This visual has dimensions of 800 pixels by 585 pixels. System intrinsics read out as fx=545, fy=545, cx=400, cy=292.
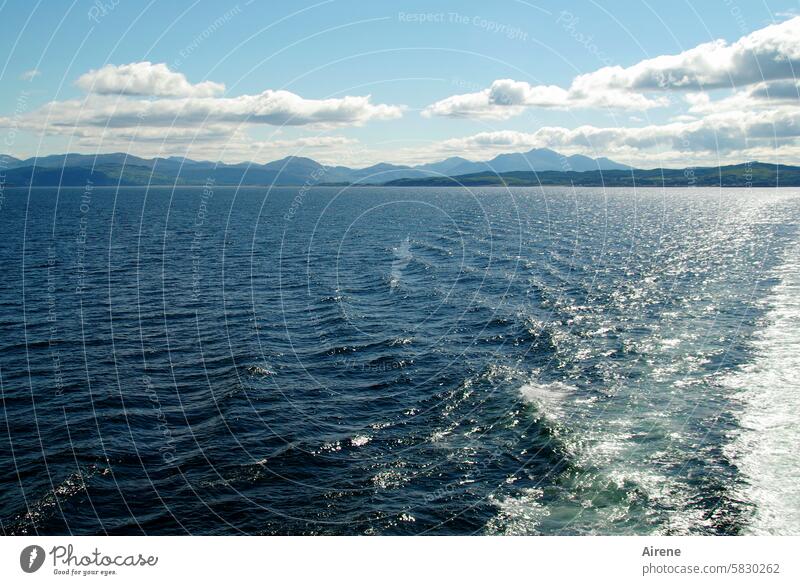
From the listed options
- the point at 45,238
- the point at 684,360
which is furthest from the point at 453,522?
the point at 45,238

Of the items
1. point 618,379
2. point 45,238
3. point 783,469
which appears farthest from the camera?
point 45,238

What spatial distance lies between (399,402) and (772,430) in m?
25.9

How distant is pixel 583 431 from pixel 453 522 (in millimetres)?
12961

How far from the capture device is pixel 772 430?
35.9m

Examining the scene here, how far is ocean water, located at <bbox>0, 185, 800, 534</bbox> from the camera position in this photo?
30.4 meters

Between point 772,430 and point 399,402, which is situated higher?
point 772,430

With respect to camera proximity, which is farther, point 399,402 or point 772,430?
point 399,402

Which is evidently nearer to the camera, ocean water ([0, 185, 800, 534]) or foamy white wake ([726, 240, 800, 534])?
foamy white wake ([726, 240, 800, 534])

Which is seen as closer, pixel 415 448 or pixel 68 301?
pixel 415 448

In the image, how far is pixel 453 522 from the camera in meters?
29.6

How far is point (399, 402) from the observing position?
144 ft

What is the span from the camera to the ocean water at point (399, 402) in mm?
30422

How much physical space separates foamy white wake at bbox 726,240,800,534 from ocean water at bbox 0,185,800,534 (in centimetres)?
17

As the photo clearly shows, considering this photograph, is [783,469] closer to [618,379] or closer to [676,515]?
[676,515]
